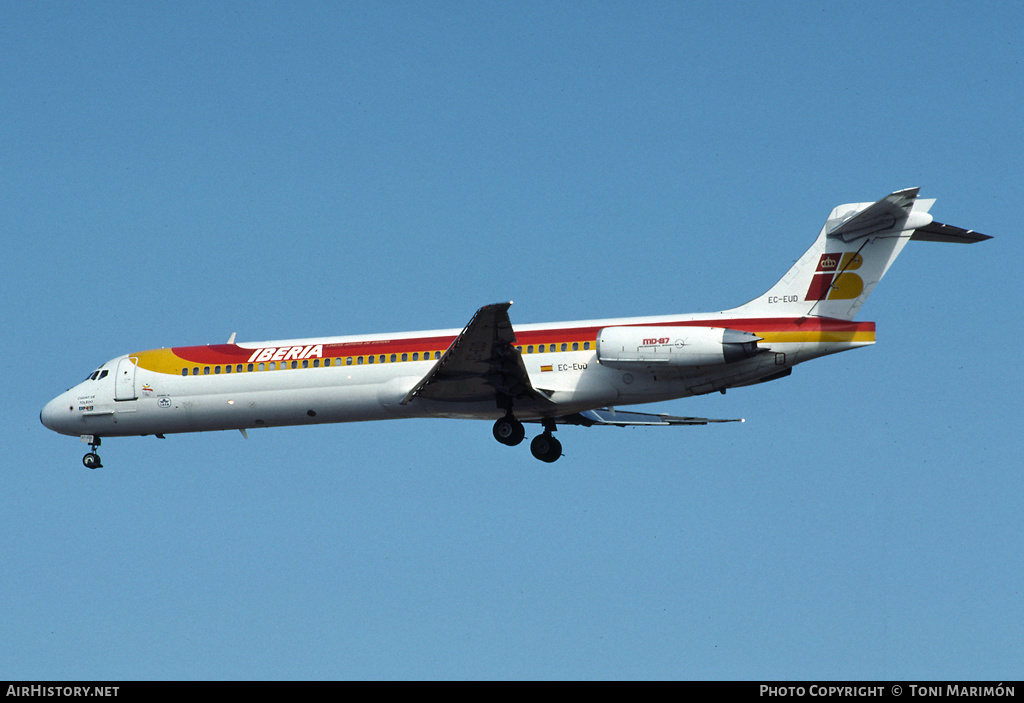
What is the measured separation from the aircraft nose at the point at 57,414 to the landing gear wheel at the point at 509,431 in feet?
36.2

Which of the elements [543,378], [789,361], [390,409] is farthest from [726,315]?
[390,409]

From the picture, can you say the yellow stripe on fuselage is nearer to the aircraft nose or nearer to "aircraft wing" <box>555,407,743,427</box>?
"aircraft wing" <box>555,407,743,427</box>

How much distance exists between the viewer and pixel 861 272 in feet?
80.2

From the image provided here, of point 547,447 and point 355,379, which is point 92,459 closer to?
point 355,379

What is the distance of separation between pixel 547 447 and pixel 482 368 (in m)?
3.58

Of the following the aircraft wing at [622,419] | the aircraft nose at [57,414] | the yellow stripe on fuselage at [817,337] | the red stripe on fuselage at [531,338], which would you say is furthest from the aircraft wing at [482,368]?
the aircraft nose at [57,414]

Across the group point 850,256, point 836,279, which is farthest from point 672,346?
point 850,256

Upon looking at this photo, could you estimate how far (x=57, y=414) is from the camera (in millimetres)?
29438

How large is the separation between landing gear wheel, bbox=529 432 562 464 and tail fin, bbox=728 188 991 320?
592 cm

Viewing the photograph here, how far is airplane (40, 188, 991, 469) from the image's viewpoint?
2425 cm

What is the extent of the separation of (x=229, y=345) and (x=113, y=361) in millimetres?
3398
